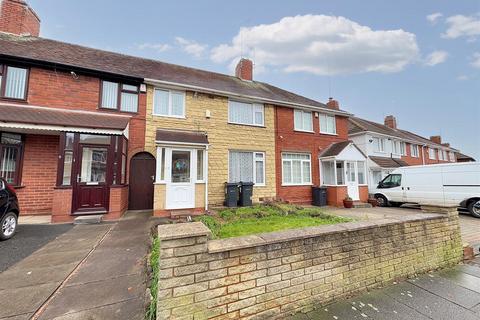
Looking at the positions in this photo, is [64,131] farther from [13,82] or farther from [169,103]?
[169,103]

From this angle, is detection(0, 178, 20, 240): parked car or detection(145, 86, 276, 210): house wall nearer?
detection(0, 178, 20, 240): parked car

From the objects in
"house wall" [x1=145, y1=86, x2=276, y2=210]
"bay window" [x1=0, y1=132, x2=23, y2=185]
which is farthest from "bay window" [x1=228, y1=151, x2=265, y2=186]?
"bay window" [x1=0, y1=132, x2=23, y2=185]

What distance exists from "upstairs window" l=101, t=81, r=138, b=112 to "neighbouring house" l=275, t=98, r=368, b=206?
24.6 ft

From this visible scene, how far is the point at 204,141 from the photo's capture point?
8.99 m

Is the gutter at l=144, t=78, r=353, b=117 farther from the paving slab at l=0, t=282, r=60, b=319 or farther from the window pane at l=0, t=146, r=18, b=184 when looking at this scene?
the paving slab at l=0, t=282, r=60, b=319

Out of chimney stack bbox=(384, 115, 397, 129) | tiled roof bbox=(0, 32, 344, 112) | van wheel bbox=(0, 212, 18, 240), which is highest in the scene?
chimney stack bbox=(384, 115, 397, 129)

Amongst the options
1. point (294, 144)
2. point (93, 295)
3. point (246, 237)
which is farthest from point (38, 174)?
point (294, 144)

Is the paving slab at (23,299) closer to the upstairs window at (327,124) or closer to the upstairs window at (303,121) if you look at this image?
the upstairs window at (303,121)

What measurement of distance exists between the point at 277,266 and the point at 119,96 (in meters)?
9.61

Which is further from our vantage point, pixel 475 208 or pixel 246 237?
pixel 475 208

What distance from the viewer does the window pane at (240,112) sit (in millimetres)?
11109

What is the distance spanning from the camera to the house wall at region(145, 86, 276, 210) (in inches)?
375

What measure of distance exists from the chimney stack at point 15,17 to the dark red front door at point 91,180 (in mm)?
7692

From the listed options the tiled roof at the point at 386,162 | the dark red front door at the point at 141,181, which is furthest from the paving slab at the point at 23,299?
the tiled roof at the point at 386,162
